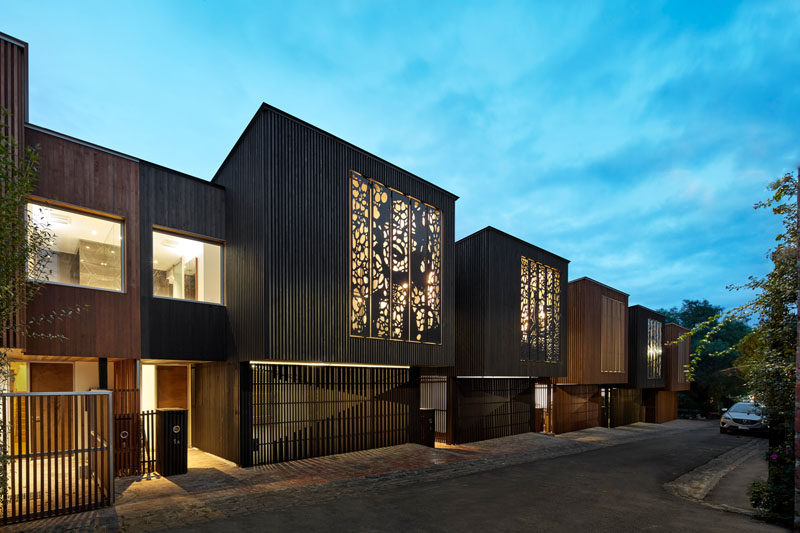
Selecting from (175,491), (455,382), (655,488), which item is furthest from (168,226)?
(655,488)

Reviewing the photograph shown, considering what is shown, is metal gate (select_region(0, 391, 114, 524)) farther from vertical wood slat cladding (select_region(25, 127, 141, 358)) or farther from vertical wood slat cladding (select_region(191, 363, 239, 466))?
vertical wood slat cladding (select_region(191, 363, 239, 466))

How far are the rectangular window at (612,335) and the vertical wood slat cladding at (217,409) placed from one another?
750 inches

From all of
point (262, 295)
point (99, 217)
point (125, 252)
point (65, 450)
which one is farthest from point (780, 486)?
point (99, 217)

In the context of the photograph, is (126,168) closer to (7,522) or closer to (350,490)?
(7,522)

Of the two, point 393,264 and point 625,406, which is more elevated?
point 393,264

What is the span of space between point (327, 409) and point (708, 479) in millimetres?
10793

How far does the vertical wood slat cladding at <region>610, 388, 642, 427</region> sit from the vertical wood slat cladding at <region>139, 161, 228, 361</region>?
23.3 meters

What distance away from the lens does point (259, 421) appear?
11938 mm

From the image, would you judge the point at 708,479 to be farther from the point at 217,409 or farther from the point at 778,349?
the point at 217,409

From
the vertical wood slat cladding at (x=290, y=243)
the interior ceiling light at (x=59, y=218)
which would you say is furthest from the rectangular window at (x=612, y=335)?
the interior ceiling light at (x=59, y=218)

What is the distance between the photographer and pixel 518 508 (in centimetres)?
892

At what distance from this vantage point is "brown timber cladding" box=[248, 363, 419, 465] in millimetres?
12117

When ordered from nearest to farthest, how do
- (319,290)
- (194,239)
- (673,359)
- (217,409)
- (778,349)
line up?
(778,349)
(319,290)
(194,239)
(217,409)
(673,359)

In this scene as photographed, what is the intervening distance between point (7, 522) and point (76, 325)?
398 cm
